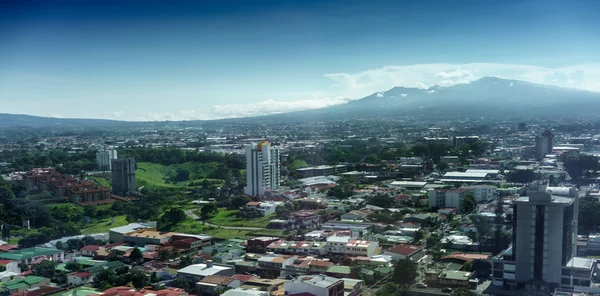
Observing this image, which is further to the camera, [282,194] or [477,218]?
[282,194]

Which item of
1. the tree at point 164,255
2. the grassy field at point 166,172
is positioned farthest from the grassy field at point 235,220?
the grassy field at point 166,172

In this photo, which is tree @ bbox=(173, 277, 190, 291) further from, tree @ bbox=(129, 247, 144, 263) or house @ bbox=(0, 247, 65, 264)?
house @ bbox=(0, 247, 65, 264)

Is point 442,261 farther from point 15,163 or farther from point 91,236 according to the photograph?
point 15,163

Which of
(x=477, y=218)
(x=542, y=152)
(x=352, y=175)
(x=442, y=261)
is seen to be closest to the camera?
(x=442, y=261)

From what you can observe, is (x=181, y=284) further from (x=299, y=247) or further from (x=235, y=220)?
(x=235, y=220)

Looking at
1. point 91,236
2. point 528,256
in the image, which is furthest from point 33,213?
point 528,256

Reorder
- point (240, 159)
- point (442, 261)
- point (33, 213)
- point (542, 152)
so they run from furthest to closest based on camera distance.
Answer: point (240, 159), point (542, 152), point (33, 213), point (442, 261)

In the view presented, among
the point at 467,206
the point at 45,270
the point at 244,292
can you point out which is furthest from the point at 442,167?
the point at 45,270

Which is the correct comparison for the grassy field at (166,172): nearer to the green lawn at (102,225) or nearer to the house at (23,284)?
the green lawn at (102,225)

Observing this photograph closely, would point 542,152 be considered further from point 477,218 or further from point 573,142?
point 477,218
